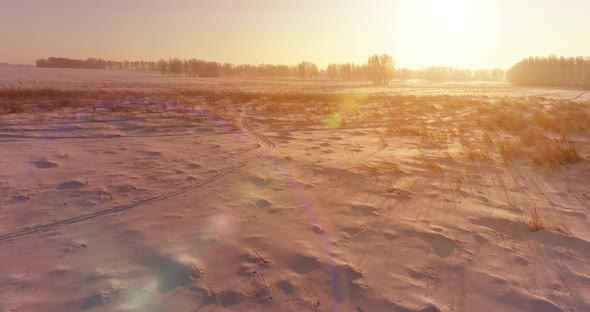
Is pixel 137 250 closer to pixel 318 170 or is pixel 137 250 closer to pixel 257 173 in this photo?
pixel 257 173

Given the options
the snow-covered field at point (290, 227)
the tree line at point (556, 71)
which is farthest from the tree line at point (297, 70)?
the snow-covered field at point (290, 227)

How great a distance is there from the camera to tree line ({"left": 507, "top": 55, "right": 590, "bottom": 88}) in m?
89.4

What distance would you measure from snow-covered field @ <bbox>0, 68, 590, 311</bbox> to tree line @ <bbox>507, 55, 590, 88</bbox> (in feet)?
343

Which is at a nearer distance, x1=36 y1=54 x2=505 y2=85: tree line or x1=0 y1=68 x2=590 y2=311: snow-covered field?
x1=0 y1=68 x2=590 y2=311: snow-covered field

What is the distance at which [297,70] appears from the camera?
129 m

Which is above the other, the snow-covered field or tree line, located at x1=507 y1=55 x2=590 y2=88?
tree line, located at x1=507 y1=55 x2=590 y2=88

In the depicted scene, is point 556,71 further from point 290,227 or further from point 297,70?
point 290,227

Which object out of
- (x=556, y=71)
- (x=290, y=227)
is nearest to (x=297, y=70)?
(x=556, y=71)

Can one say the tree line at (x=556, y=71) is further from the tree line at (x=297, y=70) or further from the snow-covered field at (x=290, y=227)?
the snow-covered field at (x=290, y=227)

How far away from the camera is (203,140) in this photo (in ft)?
32.4

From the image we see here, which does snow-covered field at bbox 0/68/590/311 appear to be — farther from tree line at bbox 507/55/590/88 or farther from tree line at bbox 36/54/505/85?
tree line at bbox 507/55/590/88

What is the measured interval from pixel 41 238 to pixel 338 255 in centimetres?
363

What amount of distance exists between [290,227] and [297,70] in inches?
5084

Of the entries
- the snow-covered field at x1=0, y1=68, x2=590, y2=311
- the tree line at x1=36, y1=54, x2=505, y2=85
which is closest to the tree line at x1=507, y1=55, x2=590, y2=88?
the tree line at x1=36, y1=54, x2=505, y2=85
